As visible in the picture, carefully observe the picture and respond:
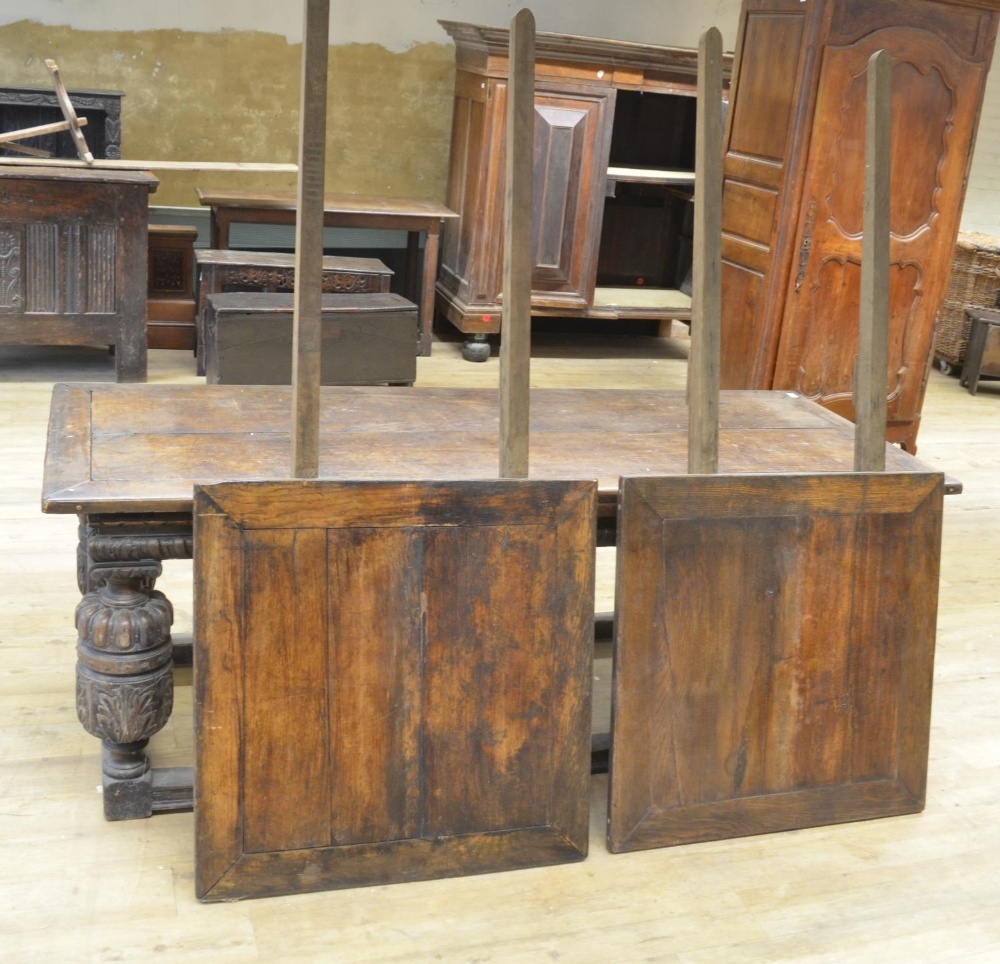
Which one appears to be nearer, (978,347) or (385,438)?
(385,438)

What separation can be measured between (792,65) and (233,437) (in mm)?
3027

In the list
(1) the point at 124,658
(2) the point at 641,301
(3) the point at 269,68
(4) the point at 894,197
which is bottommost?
(1) the point at 124,658

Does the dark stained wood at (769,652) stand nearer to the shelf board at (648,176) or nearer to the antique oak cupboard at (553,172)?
the antique oak cupboard at (553,172)

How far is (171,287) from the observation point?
5949 millimetres

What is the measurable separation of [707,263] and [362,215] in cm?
412

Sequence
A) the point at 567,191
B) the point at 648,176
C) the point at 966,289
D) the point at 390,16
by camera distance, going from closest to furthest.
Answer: the point at 567,191, the point at 648,176, the point at 390,16, the point at 966,289

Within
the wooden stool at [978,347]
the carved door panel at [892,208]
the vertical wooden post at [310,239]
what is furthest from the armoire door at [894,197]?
the vertical wooden post at [310,239]

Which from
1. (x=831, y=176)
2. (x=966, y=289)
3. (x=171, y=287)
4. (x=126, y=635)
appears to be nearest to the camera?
(x=126, y=635)

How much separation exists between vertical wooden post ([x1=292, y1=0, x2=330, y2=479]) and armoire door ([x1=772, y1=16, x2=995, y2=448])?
3013mm

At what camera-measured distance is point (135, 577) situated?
2.16m

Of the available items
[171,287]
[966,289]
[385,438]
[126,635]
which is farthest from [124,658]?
[966,289]

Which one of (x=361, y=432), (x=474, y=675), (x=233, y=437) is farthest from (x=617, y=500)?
(x=233, y=437)

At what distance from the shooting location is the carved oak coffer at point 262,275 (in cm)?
540

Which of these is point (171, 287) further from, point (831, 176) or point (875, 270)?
point (875, 270)
